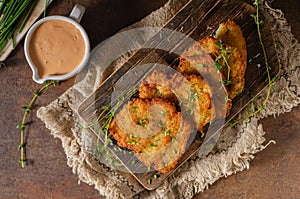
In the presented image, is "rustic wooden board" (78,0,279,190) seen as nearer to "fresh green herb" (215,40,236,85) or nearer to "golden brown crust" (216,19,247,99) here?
"golden brown crust" (216,19,247,99)

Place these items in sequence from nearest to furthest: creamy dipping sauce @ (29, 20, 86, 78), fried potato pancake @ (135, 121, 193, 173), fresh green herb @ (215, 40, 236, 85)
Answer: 1. fresh green herb @ (215, 40, 236, 85)
2. fried potato pancake @ (135, 121, 193, 173)
3. creamy dipping sauce @ (29, 20, 86, 78)

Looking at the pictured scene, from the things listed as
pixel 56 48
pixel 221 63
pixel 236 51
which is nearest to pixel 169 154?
pixel 221 63

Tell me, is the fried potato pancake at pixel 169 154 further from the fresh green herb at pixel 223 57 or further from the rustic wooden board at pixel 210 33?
the fresh green herb at pixel 223 57

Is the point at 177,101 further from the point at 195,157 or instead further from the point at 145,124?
the point at 195,157

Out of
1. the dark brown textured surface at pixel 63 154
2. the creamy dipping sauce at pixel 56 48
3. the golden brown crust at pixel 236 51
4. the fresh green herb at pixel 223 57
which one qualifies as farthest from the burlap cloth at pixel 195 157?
the fresh green herb at pixel 223 57

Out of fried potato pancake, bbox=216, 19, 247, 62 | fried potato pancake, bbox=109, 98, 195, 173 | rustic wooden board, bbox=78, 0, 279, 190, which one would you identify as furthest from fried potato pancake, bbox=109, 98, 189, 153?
fried potato pancake, bbox=216, 19, 247, 62

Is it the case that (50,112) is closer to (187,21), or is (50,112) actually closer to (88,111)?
(88,111)

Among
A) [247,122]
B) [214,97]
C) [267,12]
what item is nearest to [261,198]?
[247,122]
